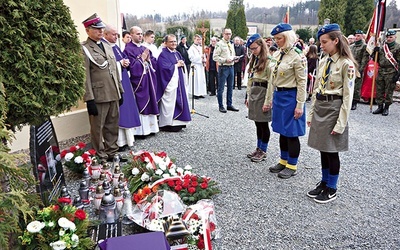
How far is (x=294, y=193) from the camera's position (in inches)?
151

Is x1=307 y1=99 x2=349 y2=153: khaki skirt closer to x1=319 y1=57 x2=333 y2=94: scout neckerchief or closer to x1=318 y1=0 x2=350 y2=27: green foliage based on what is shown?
x1=319 y1=57 x2=333 y2=94: scout neckerchief

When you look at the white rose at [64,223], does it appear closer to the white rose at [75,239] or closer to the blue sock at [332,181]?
the white rose at [75,239]

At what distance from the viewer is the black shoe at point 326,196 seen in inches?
142

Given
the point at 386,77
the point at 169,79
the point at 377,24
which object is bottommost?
the point at 386,77

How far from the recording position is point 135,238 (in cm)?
212

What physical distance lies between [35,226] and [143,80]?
13.4ft

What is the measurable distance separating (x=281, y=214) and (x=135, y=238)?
1.78 m

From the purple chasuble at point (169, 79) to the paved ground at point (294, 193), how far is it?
1.34 feet

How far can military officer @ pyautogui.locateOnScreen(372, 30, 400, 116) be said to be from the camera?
26.1ft

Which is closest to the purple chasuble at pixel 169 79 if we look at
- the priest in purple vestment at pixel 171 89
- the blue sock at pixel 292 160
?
the priest in purple vestment at pixel 171 89

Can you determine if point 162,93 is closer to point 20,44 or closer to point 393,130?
point 20,44

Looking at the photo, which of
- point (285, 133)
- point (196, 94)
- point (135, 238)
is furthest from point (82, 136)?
point (196, 94)

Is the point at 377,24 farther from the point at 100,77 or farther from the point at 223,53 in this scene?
the point at 100,77

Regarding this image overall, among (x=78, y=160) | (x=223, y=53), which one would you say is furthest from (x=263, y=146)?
(x=223, y=53)
